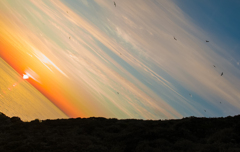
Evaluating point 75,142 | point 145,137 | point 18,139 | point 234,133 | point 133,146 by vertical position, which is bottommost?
point 18,139

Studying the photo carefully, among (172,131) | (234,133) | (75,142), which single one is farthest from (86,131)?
(234,133)

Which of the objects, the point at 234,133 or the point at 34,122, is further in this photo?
the point at 34,122

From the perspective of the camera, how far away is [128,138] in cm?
→ 1941

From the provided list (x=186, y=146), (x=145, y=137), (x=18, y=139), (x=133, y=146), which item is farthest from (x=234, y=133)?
(x=18, y=139)

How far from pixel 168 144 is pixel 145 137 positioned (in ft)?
9.83

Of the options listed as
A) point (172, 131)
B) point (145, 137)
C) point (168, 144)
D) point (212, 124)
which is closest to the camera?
point (168, 144)

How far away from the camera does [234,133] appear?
18.0 m

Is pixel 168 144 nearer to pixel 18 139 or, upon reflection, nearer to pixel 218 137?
A: pixel 218 137

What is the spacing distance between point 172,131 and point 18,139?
1660 centimetres

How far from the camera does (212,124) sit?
22203 mm

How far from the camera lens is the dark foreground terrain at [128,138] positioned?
51.7 feet

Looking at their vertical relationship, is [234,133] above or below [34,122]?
above

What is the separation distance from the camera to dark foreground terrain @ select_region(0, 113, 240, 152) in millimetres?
15770

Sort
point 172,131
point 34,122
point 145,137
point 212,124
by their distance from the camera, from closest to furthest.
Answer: point 145,137
point 172,131
point 212,124
point 34,122
